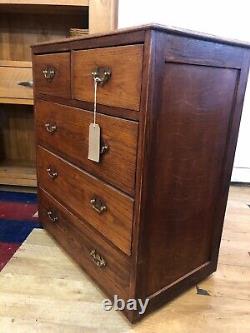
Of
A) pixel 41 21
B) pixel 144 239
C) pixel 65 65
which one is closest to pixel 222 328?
pixel 144 239

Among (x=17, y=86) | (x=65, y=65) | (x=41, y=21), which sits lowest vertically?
(x=17, y=86)

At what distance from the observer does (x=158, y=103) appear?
71cm

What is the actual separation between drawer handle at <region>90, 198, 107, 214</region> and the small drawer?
101 cm

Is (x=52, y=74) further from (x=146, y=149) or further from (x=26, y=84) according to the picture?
(x=26, y=84)

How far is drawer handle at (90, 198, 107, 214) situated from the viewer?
909 mm

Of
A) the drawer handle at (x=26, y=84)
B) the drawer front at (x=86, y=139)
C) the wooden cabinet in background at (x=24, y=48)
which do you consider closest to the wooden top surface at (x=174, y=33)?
the drawer front at (x=86, y=139)

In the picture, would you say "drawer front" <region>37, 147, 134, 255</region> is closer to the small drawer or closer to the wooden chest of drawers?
the wooden chest of drawers

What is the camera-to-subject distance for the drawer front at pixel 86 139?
0.77 metres

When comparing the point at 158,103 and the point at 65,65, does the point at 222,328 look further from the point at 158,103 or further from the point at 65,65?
the point at 65,65

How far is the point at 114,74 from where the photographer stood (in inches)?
30.0

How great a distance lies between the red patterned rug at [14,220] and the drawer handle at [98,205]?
52 centimetres

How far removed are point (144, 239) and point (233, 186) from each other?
4.95 feet

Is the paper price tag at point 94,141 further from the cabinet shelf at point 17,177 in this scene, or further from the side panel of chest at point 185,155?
the cabinet shelf at point 17,177

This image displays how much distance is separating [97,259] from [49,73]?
0.72 m
